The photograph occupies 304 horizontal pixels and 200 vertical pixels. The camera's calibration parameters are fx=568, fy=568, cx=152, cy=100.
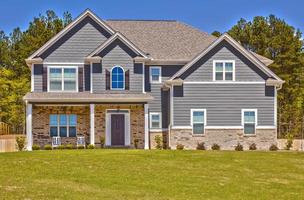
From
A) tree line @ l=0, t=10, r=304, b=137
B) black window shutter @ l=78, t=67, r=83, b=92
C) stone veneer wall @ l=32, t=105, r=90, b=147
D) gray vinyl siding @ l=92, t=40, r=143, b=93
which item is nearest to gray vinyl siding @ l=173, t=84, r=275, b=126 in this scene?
gray vinyl siding @ l=92, t=40, r=143, b=93

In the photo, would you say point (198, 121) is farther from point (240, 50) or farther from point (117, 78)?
point (117, 78)

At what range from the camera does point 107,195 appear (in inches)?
674

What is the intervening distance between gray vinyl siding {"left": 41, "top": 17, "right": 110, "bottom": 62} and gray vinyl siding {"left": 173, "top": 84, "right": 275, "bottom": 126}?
21.1 ft

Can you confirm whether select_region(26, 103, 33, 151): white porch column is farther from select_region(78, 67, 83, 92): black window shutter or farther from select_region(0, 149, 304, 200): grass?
select_region(0, 149, 304, 200): grass

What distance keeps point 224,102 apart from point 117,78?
7.12 m

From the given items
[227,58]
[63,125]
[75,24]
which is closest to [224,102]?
[227,58]

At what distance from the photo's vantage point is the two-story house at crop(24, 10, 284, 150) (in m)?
36.3

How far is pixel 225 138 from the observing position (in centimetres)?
3647

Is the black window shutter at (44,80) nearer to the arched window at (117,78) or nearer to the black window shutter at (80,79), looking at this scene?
the black window shutter at (80,79)

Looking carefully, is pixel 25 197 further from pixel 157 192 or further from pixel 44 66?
pixel 44 66

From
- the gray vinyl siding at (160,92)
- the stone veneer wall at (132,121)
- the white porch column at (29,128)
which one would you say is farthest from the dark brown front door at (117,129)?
the white porch column at (29,128)

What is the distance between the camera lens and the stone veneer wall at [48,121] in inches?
1436

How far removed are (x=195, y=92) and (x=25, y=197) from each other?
21655 mm

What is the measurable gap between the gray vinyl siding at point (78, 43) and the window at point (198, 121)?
780cm
